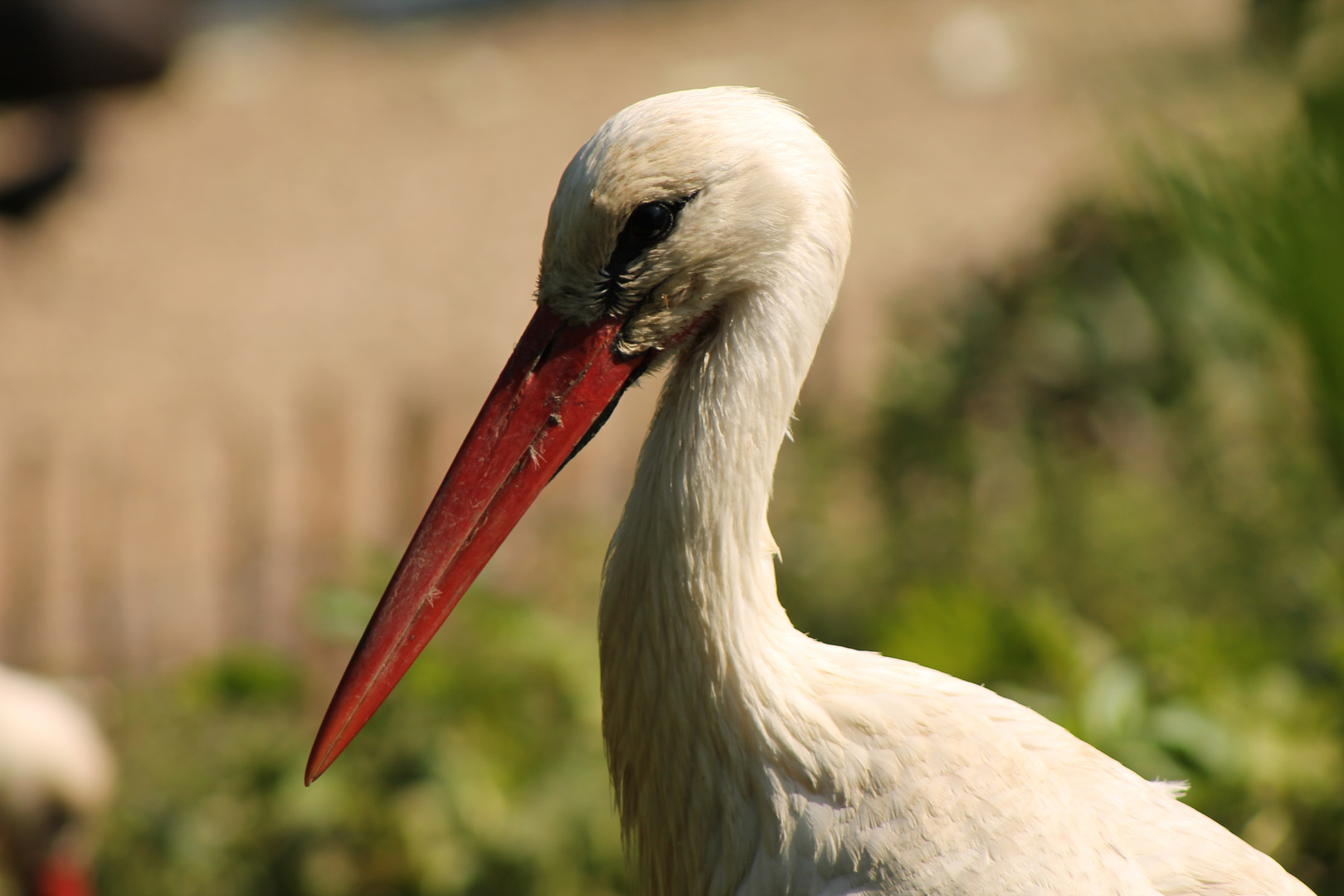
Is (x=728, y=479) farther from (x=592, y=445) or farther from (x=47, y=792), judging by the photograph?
(x=592, y=445)

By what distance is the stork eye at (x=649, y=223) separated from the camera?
1.64 meters

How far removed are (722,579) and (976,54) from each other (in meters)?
9.78

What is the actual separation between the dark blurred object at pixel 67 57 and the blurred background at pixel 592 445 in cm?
5

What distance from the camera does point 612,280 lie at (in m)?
1.68

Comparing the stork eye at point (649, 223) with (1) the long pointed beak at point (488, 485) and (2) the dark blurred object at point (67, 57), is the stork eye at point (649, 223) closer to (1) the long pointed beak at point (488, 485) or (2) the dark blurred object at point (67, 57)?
(1) the long pointed beak at point (488, 485)

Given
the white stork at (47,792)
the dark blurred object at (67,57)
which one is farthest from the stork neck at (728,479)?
the dark blurred object at (67,57)

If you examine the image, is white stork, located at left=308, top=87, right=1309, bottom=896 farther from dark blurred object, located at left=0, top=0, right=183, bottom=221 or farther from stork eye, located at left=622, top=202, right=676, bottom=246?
dark blurred object, located at left=0, top=0, right=183, bottom=221

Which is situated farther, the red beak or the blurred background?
the red beak

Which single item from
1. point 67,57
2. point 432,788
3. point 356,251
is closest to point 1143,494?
point 432,788

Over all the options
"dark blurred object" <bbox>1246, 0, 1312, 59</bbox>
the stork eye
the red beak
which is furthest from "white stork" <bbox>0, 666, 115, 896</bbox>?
"dark blurred object" <bbox>1246, 0, 1312, 59</bbox>

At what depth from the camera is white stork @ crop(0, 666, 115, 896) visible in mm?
3652

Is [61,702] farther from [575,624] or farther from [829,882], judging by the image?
[829,882]

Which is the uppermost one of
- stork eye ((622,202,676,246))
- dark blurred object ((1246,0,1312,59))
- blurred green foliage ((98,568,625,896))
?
dark blurred object ((1246,0,1312,59))

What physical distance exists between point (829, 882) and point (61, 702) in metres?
3.03
